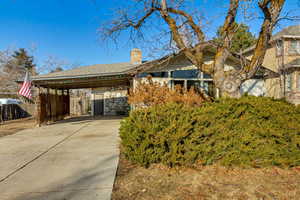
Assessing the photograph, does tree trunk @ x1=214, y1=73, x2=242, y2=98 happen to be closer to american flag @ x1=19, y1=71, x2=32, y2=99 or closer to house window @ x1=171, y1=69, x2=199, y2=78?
house window @ x1=171, y1=69, x2=199, y2=78

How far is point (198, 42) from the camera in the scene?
19.0 ft

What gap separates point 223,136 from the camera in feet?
11.7

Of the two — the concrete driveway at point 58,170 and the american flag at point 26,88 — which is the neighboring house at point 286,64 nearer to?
the concrete driveway at point 58,170

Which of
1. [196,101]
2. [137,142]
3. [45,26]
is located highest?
[45,26]

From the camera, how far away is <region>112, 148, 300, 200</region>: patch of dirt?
2680mm

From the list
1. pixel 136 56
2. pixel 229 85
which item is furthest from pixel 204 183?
pixel 136 56

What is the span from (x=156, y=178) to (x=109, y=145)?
2.80 meters

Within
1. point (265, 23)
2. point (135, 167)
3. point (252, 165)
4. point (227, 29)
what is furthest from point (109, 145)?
point (265, 23)

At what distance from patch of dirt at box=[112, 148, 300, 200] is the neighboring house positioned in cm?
1129

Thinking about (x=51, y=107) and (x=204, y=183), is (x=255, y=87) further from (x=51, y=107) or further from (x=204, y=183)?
(x=51, y=107)

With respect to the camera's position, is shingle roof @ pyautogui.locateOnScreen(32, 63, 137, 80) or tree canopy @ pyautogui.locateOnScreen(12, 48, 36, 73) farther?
tree canopy @ pyautogui.locateOnScreen(12, 48, 36, 73)

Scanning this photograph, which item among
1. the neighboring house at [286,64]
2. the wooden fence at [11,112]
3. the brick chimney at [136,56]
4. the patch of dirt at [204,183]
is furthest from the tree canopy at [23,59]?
the neighboring house at [286,64]

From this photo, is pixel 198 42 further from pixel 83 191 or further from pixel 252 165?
pixel 83 191

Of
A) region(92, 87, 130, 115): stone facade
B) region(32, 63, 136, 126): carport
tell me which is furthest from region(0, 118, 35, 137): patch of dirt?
region(92, 87, 130, 115): stone facade
